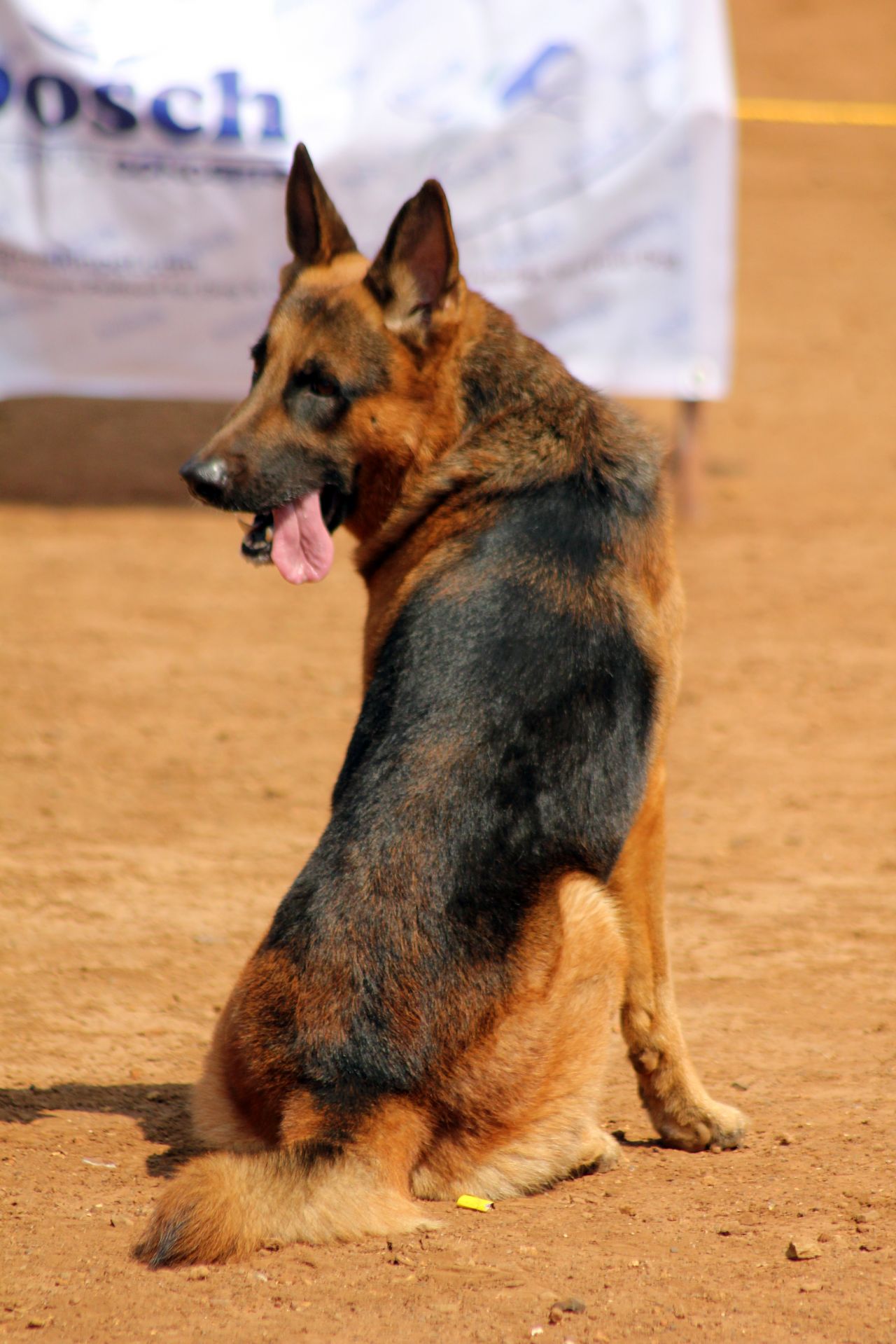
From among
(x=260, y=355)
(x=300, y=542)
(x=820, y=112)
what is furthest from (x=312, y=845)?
(x=820, y=112)

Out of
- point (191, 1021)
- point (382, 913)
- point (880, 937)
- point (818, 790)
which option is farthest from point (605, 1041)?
point (818, 790)

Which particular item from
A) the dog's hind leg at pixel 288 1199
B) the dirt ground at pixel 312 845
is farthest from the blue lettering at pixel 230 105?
the dog's hind leg at pixel 288 1199

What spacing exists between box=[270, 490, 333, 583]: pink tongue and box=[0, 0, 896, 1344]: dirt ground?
150 centimetres

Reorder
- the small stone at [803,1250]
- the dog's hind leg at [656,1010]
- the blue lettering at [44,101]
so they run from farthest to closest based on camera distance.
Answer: the blue lettering at [44,101], the dog's hind leg at [656,1010], the small stone at [803,1250]

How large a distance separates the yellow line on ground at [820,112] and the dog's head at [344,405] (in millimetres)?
14389

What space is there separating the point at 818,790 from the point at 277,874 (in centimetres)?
234

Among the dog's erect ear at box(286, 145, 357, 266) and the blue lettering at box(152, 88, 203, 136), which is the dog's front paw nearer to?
the dog's erect ear at box(286, 145, 357, 266)

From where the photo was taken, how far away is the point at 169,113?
907cm

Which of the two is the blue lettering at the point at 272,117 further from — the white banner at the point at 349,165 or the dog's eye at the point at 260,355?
the dog's eye at the point at 260,355

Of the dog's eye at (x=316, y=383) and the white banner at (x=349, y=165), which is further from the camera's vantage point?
the white banner at (x=349, y=165)

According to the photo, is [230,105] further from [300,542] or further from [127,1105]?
[127,1105]

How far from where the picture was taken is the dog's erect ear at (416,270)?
377cm

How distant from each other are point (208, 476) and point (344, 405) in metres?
0.41

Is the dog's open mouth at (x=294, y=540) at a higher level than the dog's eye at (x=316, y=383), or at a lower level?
lower
